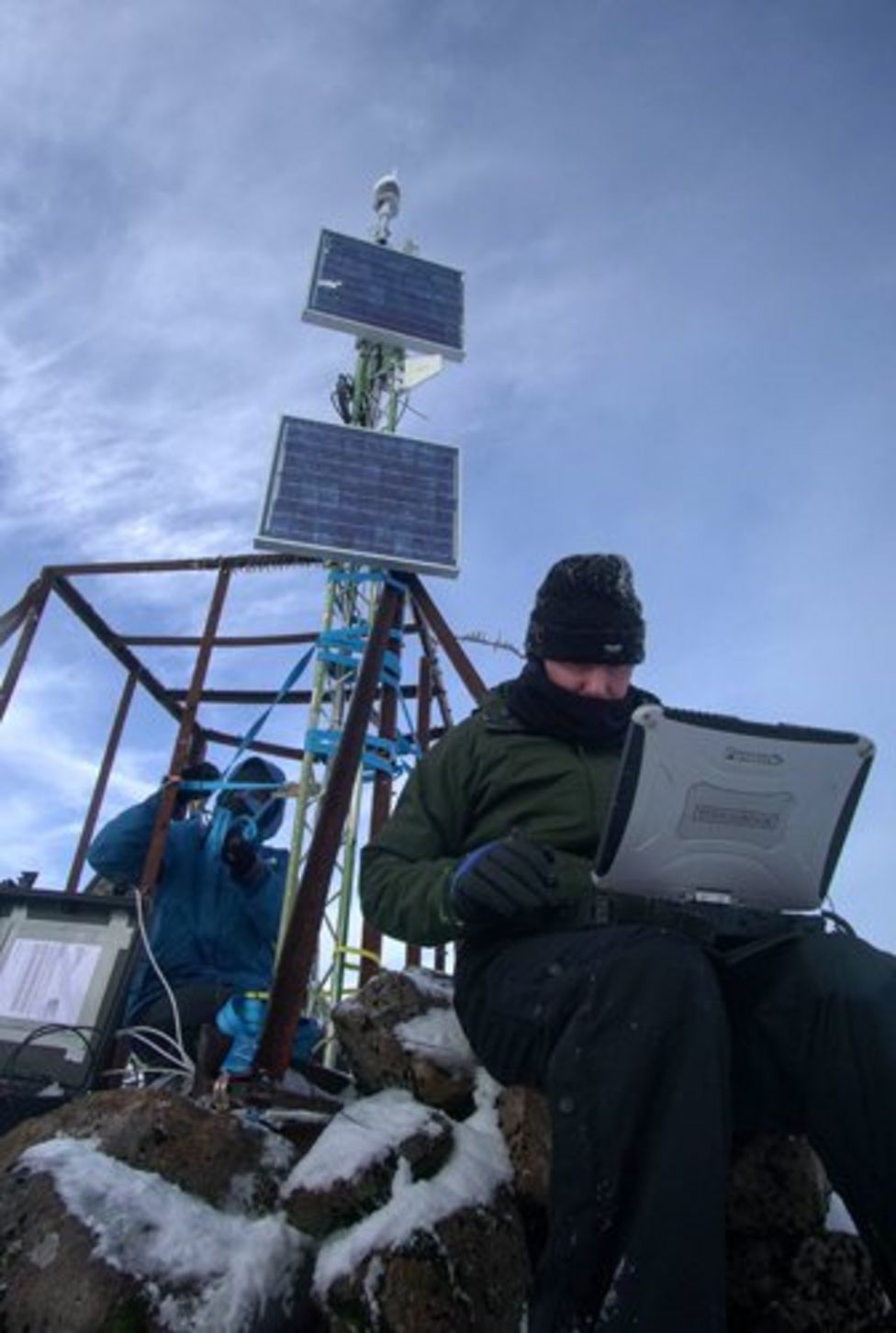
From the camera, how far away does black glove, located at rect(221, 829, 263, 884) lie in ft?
15.4

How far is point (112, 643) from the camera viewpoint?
692 centimetres

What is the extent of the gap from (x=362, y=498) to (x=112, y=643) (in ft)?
8.02

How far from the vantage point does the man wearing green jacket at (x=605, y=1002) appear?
132cm

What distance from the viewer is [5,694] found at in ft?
17.0

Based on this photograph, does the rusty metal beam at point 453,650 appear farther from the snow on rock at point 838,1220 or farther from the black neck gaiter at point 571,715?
the snow on rock at point 838,1220

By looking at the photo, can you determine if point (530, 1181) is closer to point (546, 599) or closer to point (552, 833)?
point (552, 833)

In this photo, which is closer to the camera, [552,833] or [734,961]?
[734,961]

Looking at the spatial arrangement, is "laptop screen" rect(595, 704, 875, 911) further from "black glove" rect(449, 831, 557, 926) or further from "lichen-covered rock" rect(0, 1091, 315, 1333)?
"lichen-covered rock" rect(0, 1091, 315, 1333)

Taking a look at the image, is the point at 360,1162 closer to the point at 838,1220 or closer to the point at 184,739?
the point at 838,1220

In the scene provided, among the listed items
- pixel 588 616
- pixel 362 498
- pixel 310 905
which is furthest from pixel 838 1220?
pixel 362 498

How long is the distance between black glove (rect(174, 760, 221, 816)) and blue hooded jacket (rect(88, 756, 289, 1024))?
379 millimetres

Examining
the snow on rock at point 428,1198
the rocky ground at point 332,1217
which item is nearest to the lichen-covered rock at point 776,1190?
the rocky ground at point 332,1217

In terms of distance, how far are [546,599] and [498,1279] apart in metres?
1.76

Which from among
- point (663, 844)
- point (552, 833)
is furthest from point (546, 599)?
point (663, 844)
